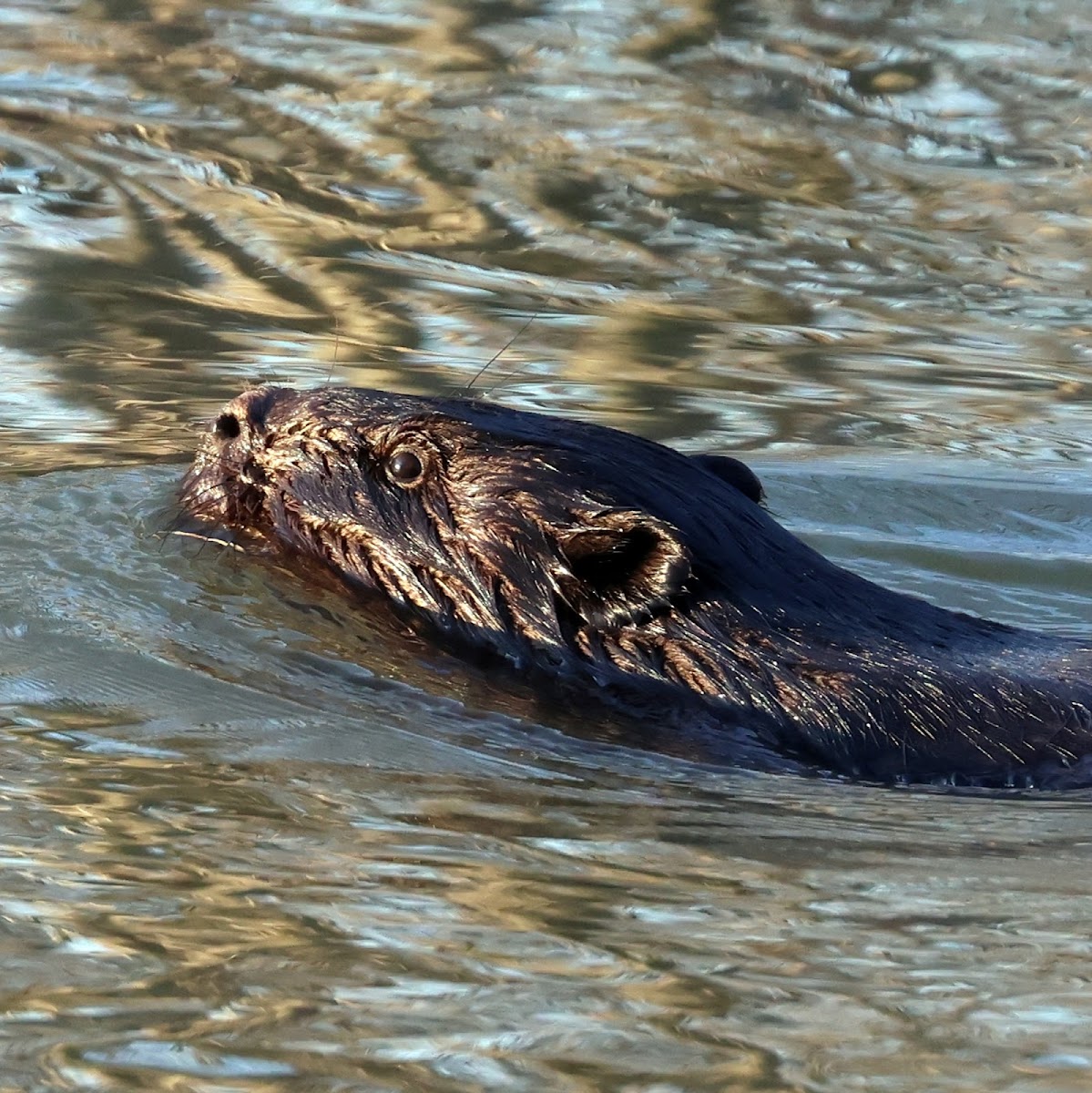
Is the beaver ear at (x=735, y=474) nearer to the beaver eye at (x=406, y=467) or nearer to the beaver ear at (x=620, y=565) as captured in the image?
the beaver ear at (x=620, y=565)

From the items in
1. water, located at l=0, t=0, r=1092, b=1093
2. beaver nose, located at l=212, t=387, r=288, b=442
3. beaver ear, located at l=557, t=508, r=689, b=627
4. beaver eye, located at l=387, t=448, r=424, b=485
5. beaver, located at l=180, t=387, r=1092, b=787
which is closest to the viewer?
water, located at l=0, t=0, r=1092, b=1093

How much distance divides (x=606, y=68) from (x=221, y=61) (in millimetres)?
2424

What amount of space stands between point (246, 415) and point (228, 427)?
0.28 feet

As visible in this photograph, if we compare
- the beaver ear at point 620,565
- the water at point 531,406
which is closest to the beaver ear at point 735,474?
the beaver ear at point 620,565

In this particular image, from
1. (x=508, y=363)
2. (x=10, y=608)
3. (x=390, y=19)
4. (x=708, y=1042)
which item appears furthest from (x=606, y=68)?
(x=708, y=1042)

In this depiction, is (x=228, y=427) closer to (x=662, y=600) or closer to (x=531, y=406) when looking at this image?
(x=662, y=600)

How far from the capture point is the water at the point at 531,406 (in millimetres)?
3035

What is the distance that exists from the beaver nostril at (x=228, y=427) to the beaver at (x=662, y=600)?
19cm

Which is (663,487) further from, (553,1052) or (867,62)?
(867,62)

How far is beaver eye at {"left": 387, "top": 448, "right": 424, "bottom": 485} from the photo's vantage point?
202 inches

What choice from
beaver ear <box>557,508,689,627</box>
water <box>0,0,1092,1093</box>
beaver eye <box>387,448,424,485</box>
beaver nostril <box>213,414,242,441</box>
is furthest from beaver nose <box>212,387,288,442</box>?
beaver ear <box>557,508,689,627</box>

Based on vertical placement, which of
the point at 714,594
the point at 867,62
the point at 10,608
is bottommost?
the point at 10,608

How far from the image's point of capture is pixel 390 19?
539 inches

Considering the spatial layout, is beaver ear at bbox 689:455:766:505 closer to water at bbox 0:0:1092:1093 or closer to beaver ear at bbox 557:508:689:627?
beaver ear at bbox 557:508:689:627
